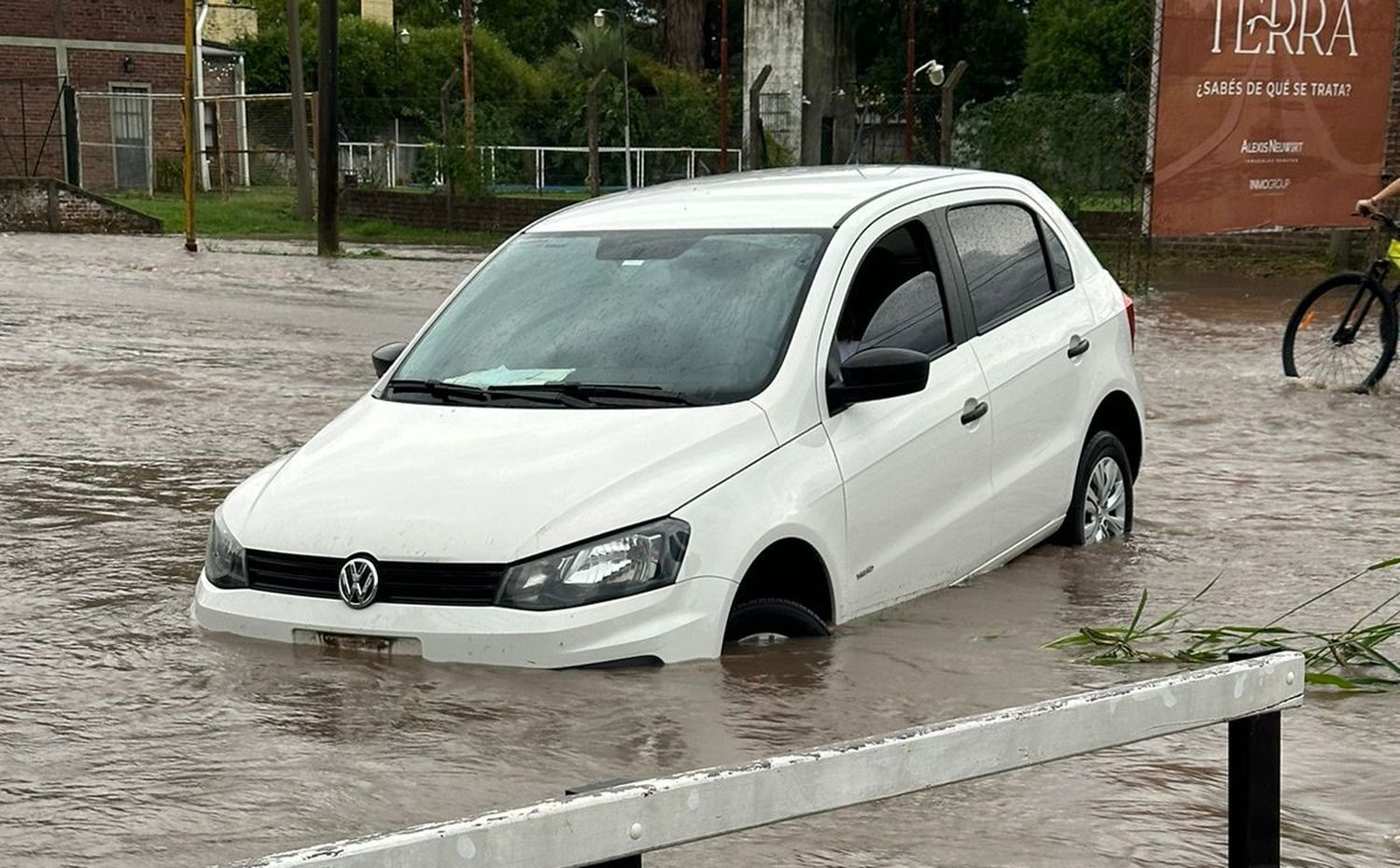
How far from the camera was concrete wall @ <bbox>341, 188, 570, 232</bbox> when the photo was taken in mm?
33656

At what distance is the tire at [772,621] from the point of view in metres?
5.95

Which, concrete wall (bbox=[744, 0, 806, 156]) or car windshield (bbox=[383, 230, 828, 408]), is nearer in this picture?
car windshield (bbox=[383, 230, 828, 408])

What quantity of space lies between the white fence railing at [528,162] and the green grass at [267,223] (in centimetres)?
120

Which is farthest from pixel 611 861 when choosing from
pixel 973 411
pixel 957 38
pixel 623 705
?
pixel 957 38

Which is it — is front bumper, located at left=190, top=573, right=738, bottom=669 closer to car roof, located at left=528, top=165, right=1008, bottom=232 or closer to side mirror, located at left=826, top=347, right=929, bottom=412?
side mirror, located at left=826, top=347, right=929, bottom=412

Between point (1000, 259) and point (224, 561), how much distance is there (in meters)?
3.23

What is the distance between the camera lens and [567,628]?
5637mm

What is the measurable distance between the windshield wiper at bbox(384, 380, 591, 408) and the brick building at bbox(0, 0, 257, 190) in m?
37.6

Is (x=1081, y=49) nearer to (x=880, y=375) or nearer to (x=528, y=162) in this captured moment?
(x=528, y=162)

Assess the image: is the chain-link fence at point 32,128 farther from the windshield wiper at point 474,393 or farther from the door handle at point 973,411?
the door handle at point 973,411

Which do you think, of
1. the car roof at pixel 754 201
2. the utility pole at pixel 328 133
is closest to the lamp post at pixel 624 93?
the utility pole at pixel 328 133

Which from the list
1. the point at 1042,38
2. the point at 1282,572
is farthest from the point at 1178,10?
the point at 1042,38

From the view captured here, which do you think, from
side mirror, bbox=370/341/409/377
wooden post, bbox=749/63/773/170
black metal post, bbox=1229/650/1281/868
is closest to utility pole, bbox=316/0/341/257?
wooden post, bbox=749/63/773/170

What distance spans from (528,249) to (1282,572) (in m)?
3.17
